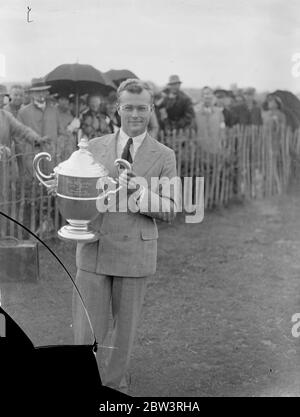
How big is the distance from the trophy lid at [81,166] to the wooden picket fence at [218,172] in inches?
4.6

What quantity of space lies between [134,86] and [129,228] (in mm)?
434

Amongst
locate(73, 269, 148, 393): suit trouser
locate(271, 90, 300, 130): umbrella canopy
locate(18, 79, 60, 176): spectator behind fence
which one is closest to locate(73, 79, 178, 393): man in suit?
locate(73, 269, 148, 393): suit trouser

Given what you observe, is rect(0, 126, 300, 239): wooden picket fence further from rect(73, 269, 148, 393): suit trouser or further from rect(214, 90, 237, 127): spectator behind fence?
rect(73, 269, 148, 393): suit trouser

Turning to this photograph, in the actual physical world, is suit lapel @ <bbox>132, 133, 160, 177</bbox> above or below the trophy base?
above

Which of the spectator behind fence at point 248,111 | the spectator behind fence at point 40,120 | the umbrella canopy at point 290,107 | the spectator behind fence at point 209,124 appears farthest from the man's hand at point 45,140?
the umbrella canopy at point 290,107


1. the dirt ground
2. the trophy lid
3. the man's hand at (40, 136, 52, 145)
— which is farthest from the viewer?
the dirt ground

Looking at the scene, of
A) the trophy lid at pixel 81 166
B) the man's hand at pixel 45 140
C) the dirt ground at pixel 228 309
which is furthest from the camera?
the dirt ground at pixel 228 309

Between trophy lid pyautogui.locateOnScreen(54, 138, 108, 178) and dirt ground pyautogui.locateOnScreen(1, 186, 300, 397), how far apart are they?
0.37m

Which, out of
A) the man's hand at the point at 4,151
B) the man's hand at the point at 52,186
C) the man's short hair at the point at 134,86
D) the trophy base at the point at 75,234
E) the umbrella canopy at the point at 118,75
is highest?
the umbrella canopy at the point at 118,75

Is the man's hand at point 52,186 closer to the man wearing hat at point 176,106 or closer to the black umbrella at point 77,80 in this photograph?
the black umbrella at point 77,80

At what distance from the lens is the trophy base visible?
93.6 inches

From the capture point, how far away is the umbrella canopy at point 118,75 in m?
2.38

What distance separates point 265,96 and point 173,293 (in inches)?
27.5

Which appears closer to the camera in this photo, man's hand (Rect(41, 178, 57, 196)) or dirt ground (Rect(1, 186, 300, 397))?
man's hand (Rect(41, 178, 57, 196))
